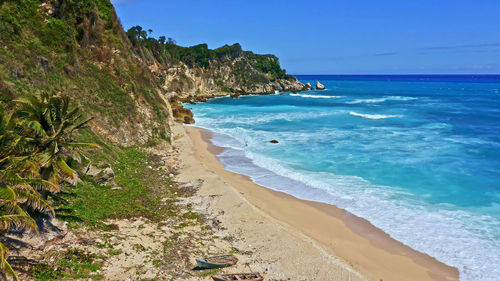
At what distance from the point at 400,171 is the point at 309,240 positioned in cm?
1755

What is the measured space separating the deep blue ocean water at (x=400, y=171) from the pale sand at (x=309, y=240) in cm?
129

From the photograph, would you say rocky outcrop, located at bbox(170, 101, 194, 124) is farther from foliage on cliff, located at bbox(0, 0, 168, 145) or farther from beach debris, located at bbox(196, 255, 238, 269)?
beach debris, located at bbox(196, 255, 238, 269)

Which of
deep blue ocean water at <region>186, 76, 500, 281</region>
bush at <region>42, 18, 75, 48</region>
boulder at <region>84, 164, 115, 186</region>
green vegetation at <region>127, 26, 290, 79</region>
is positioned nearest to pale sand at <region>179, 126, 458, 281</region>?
deep blue ocean water at <region>186, 76, 500, 281</region>

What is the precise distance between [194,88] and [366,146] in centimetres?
7272

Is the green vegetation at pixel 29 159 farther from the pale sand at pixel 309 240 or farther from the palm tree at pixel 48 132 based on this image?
the pale sand at pixel 309 240

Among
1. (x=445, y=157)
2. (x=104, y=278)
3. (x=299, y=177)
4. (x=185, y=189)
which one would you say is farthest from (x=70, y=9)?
(x=445, y=157)

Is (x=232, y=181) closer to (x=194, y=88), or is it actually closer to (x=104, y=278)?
(x=104, y=278)

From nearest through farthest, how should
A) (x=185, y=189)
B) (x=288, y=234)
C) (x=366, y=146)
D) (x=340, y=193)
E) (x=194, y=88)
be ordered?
(x=288, y=234) → (x=185, y=189) → (x=340, y=193) → (x=366, y=146) → (x=194, y=88)

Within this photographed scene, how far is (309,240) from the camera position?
17.8 meters

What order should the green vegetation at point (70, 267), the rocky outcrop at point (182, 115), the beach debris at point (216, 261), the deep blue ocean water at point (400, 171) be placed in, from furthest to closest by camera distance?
1. the rocky outcrop at point (182, 115)
2. the deep blue ocean water at point (400, 171)
3. the beach debris at point (216, 261)
4. the green vegetation at point (70, 267)

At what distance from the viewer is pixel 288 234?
1808cm

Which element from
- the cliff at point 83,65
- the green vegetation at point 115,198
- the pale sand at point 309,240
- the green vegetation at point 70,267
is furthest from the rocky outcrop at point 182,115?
the green vegetation at point 70,267

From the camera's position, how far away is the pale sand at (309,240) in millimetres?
15289

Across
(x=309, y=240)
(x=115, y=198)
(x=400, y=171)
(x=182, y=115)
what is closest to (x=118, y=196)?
(x=115, y=198)
